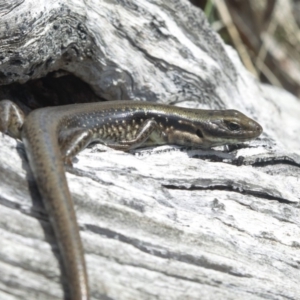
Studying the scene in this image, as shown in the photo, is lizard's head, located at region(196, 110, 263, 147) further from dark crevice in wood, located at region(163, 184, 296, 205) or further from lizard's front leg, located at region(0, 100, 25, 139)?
lizard's front leg, located at region(0, 100, 25, 139)

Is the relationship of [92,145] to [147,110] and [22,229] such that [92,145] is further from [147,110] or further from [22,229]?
[22,229]

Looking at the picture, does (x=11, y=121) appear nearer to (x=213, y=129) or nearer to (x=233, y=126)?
(x=213, y=129)

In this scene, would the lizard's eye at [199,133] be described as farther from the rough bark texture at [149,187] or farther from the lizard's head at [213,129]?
the rough bark texture at [149,187]

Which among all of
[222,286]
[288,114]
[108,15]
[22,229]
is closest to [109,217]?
[22,229]

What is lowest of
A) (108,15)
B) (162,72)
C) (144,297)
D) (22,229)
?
(144,297)

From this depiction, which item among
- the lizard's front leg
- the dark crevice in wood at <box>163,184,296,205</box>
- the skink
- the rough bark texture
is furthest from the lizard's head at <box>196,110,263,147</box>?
the lizard's front leg

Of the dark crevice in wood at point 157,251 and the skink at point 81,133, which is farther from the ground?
the skink at point 81,133

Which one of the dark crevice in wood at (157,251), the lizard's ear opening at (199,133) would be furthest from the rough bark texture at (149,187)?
the lizard's ear opening at (199,133)
